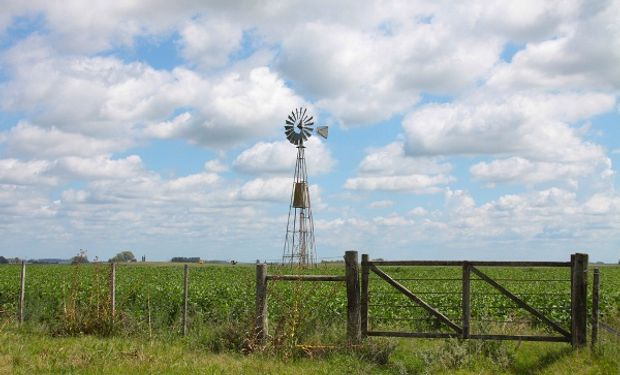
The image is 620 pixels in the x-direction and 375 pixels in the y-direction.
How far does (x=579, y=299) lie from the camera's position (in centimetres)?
1220

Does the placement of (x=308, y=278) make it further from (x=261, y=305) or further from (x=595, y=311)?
(x=595, y=311)

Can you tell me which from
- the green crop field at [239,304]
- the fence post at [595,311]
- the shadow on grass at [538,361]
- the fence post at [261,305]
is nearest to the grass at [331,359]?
the shadow on grass at [538,361]

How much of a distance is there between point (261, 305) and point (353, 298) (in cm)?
179

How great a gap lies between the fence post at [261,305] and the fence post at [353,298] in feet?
5.28

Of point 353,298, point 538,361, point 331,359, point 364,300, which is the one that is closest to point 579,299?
point 538,361

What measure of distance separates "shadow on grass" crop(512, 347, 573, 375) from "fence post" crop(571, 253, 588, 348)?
0.32m

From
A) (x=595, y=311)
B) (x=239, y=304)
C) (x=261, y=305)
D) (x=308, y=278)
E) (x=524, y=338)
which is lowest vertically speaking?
(x=239, y=304)

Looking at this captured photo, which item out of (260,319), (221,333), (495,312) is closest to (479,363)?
(260,319)

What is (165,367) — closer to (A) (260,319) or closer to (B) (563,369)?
(A) (260,319)

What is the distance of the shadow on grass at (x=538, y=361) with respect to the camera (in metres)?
11.3

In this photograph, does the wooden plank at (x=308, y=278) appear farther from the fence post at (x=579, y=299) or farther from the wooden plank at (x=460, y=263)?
the fence post at (x=579, y=299)

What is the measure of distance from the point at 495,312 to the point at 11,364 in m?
12.7

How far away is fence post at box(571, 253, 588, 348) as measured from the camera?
12109 mm

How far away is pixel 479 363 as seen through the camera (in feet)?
37.6
